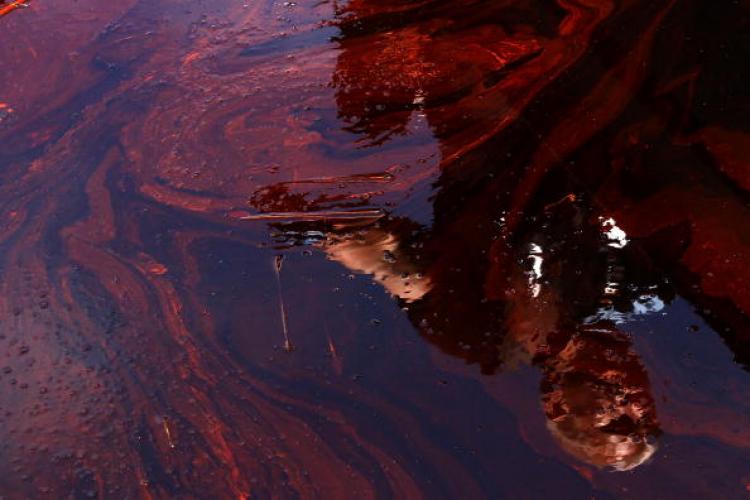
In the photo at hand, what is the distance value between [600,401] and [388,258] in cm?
26

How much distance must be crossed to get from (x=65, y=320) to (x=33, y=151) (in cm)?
28

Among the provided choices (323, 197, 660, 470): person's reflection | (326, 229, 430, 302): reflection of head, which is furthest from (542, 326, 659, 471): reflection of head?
(326, 229, 430, 302): reflection of head

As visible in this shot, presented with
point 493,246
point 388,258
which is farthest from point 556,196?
point 388,258

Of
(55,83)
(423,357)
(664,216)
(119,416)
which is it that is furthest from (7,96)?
(664,216)

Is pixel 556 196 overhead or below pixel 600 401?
overhead

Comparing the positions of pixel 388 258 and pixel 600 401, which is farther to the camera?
pixel 388 258

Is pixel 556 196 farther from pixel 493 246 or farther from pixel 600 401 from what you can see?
pixel 600 401

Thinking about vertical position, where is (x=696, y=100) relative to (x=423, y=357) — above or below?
above

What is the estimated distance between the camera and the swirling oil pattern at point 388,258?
2.03ft

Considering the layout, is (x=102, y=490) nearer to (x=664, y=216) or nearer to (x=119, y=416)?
(x=119, y=416)

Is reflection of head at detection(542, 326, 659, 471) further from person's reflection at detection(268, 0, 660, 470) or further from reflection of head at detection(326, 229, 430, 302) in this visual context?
reflection of head at detection(326, 229, 430, 302)

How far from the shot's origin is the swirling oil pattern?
0.62 m

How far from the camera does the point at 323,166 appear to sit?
0.82 meters

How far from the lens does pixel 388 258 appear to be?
73 cm
